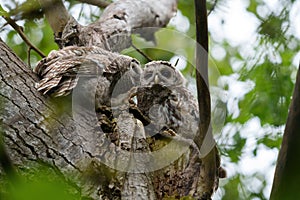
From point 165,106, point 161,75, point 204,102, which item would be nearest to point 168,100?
point 165,106

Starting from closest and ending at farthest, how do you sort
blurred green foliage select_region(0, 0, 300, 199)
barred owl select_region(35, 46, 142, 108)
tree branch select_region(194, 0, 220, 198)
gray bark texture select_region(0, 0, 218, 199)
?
1. tree branch select_region(194, 0, 220, 198)
2. gray bark texture select_region(0, 0, 218, 199)
3. barred owl select_region(35, 46, 142, 108)
4. blurred green foliage select_region(0, 0, 300, 199)

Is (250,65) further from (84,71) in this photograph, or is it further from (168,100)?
(84,71)

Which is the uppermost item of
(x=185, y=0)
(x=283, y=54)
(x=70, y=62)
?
(x=185, y=0)

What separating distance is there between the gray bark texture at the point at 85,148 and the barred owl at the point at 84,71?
0.06 m

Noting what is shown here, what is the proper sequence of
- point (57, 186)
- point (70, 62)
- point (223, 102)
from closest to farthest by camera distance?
point (57, 186), point (70, 62), point (223, 102)

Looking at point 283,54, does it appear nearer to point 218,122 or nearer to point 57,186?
point 218,122

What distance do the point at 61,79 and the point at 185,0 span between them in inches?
104

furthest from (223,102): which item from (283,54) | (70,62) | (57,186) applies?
(57,186)

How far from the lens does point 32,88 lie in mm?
1816

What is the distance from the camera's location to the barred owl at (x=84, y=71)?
1.89 m

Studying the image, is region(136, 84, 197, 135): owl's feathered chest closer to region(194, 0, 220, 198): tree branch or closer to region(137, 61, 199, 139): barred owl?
region(137, 61, 199, 139): barred owl

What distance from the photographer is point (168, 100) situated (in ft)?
9.33

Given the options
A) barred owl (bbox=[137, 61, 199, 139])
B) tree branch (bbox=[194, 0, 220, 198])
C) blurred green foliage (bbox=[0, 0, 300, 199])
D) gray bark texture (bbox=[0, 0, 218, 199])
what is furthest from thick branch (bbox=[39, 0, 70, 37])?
tree branch (bbox=[194, 0, 220, 198])

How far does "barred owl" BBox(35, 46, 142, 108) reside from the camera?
6.21ft
